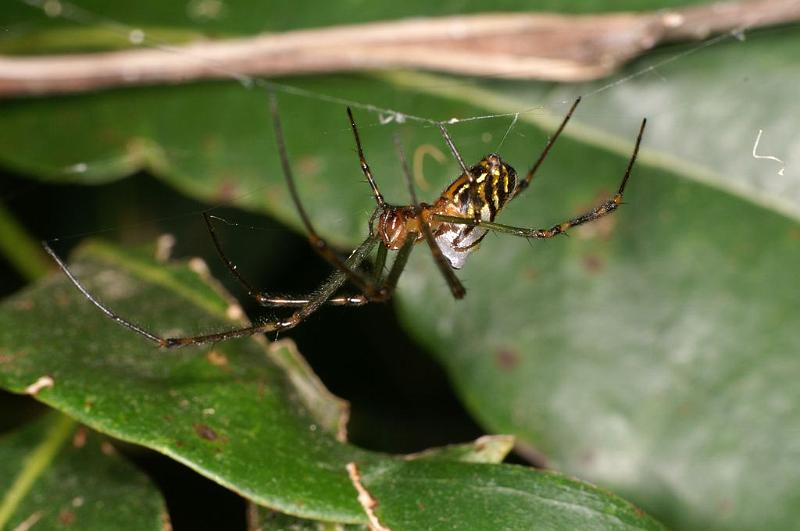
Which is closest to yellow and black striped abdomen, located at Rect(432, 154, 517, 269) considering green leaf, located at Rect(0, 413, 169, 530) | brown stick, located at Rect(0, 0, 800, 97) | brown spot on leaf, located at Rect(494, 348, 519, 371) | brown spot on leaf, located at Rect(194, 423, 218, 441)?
brown spot on leaf, located at Rect(494, 348, 519, 371)

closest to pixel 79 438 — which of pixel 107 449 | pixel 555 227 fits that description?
pixel 107 449

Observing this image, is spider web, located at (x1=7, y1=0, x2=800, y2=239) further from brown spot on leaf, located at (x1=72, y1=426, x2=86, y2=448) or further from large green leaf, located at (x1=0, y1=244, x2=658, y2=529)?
brown spot on leaf, located at (x1=72, y1=426, x2=86, y2=448)

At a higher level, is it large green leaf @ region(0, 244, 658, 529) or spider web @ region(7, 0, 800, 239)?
spider web @ region(7, 0, 800, 239)

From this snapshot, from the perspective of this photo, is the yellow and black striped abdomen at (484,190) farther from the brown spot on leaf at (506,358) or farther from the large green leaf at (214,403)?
the large green leaf at (214,403)

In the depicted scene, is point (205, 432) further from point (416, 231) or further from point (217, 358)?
point (416, 231)

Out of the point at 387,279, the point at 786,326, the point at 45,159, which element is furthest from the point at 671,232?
the point at 45,159

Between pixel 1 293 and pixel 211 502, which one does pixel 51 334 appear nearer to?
pixel 211 502
